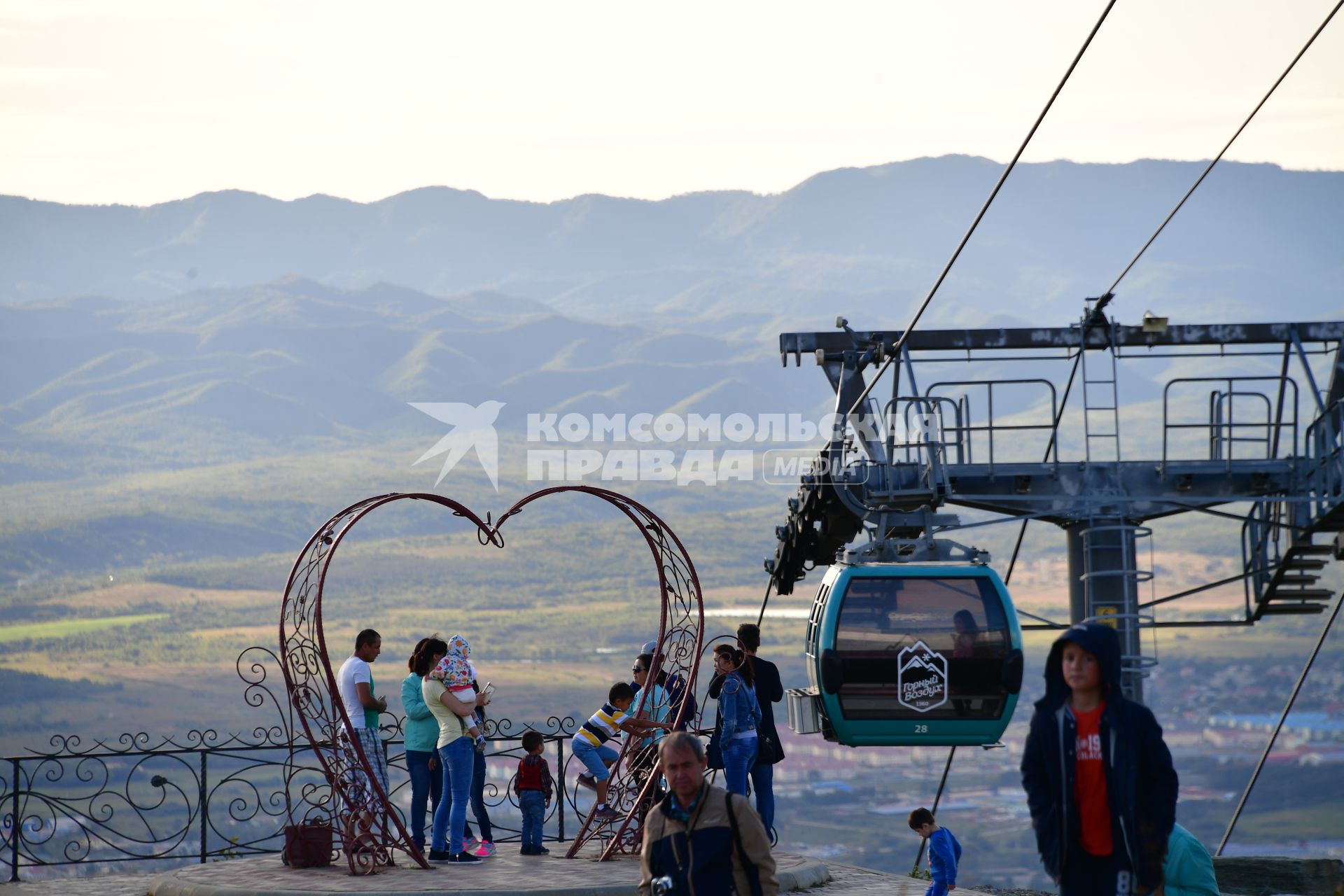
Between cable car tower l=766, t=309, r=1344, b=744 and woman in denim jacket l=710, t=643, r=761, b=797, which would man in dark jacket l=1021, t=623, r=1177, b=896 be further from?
cable car tower l=766, t=309, r=1344, b=744

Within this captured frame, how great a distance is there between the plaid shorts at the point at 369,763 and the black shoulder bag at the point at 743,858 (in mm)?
7004

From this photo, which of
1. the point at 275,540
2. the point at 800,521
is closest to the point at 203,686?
the point at 275,540

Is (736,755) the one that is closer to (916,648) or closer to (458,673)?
(458,673)

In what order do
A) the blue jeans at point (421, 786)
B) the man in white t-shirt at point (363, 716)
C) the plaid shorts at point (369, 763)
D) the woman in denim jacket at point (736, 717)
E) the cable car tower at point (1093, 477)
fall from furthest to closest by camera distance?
1. the cable car tower at point (1093, 477)
2. the blue jeans at point (421, 786)
3. the woman in denim jacket at point (736, 717)
4. the plaid shorts at point (369, 763)
5. the man in white t-shirt at point (363, 716)

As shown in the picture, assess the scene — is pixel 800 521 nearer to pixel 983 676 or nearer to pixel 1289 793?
pixel 983 676

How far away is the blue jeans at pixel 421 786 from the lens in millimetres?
14055

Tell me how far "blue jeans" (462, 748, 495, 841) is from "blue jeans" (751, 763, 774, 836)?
2235 millimetres

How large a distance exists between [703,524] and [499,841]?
16834 centimetres

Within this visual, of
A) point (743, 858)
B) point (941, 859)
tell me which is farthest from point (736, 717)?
point (743, 858)

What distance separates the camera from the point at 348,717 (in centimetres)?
1352

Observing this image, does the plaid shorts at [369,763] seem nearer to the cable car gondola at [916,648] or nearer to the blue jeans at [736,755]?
the blue jeans at [736,755]

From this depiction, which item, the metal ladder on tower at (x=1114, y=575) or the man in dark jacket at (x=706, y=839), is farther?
the metal ladder on tower at (x=1114, y=575)

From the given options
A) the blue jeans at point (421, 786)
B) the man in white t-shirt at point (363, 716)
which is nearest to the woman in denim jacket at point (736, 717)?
the blue jeans at point (421, 786)

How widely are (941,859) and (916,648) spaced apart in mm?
3132
